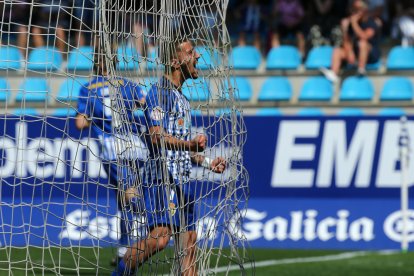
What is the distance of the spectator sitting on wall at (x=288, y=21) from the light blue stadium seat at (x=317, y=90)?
3.39 ft

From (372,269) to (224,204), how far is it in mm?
3231

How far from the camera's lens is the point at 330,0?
55.9ft

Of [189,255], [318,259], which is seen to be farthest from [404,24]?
[189,255]

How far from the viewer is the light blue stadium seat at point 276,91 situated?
52.1 ft

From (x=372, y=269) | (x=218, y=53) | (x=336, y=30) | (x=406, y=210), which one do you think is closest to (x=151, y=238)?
(x=218, y=53)

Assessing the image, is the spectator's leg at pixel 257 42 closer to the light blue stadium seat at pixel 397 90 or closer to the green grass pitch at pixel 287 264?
the light blue stadium seat at pixel 397 90

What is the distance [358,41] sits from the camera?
15891 mm

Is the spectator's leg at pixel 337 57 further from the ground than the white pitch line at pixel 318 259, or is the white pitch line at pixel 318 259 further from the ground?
the spectator's leg at pixel 337 57

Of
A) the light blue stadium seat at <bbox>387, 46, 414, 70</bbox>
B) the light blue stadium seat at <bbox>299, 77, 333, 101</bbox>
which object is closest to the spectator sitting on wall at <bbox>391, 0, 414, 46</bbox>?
the light blue stadium seat at <bbox>387, 46, 414, 70</bbox>

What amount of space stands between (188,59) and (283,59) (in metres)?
9.95

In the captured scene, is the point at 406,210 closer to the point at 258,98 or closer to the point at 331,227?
the point at 331,227

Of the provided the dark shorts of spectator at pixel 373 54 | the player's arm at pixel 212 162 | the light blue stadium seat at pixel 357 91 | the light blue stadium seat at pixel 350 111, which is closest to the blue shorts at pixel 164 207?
the player's arm at pixel 212 162

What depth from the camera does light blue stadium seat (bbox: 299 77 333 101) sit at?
51.6 ft

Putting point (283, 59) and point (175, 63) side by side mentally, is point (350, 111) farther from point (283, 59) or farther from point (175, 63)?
point (175, 63)
